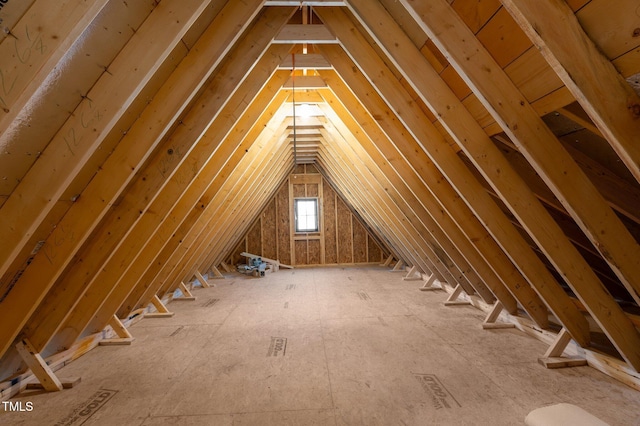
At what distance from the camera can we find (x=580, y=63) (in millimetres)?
1123

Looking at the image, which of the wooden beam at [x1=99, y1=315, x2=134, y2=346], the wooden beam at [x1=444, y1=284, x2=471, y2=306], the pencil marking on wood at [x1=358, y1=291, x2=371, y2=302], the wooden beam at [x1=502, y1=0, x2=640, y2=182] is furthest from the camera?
the pencil marking on wood at [x1=358, y1=291, x2=371, y2=302]

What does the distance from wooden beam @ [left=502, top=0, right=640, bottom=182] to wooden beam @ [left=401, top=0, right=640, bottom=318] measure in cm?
50

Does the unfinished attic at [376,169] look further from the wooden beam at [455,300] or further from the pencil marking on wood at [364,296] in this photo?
the pencil marking on wood at [364,296]

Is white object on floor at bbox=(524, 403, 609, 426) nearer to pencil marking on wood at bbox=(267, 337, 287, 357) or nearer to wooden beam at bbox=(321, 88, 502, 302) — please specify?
pencil marking on wood at bbox=(267, 337, 287, 357)

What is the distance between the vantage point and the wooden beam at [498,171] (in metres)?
2.09

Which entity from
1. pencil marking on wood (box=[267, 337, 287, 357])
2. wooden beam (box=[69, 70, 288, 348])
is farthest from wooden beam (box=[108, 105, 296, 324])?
pencil marking on wood (box=[267, 337, 287, 357])

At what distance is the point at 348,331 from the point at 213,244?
3.58 metres

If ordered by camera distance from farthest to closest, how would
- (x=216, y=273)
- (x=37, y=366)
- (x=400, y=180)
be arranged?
1. (x=216, y=273)
2. (x=400, y=180)
3. (x=37, y=366)

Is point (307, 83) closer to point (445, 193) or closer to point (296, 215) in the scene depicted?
point (445, 193)

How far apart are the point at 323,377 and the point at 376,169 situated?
9.21 feet

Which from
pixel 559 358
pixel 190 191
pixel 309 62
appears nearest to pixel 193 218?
pixel 190 191

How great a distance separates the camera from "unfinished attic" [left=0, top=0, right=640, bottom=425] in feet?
4.62

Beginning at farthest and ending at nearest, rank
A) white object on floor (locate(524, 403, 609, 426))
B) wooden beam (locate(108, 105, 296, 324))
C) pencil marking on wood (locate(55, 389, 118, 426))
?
1. wooden beam (locate(108, 105, 296, 324))
2. pencil marking on wood (locate(55, 389, 118, 426))
3. white object on floor (locate(524, 403, 609, 426))

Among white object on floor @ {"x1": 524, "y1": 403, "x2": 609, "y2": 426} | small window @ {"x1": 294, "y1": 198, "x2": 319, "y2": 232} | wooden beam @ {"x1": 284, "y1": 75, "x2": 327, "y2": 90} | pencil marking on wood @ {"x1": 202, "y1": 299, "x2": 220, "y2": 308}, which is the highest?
wooden beam @ {"x1": 284, "y1": 75, "x2": 327, "y2": 90}
